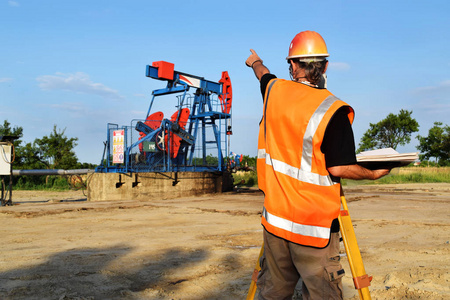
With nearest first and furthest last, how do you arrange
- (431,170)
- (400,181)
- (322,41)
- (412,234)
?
1. (322,41)
2. (412,234)
3. (400,181)
4. (431,170)

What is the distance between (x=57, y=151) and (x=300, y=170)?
3399 centimetres

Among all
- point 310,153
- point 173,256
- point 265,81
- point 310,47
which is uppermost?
point 310,47

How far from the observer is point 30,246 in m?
6.53

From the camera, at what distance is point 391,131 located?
56.0 m

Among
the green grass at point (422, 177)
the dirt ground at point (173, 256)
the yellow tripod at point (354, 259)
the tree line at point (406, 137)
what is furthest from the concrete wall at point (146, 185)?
the tree line at point (406, 137)

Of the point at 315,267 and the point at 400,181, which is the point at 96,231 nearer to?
the point at 315,267

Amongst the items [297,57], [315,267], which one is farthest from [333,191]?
[297,57]

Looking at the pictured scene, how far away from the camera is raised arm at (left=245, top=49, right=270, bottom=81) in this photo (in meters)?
2.71

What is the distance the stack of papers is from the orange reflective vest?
19 centimetres

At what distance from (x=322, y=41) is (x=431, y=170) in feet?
129

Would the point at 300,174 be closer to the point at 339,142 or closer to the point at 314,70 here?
the point at 339,142

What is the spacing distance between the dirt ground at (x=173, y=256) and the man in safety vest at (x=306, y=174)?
204cm

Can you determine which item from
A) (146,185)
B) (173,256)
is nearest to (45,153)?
(146,185)

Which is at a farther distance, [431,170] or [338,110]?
[431,170]
